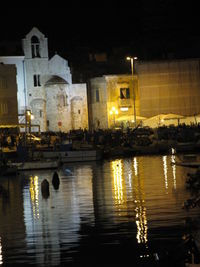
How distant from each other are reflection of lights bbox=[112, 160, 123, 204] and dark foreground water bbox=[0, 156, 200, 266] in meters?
0.04

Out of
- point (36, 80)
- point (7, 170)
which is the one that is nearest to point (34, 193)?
point (7, 170)

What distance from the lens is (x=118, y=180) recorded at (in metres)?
39.2

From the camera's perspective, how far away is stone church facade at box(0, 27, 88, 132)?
7744cm

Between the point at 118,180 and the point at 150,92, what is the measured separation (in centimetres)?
4034

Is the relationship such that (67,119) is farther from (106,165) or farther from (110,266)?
(110,266)

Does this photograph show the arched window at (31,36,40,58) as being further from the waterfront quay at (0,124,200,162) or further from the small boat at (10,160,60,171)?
the small boat at (10,160,60,171)

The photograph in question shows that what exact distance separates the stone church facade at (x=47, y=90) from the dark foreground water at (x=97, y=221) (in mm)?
36076

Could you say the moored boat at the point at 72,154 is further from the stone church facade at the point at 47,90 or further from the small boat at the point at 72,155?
the stone church facade at the point at 47,90

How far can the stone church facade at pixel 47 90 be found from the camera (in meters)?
77.4

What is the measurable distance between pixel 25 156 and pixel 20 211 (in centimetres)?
2107

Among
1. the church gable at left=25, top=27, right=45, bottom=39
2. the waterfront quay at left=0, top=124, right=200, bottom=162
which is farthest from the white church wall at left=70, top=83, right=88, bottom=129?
the waterfront quay at left=0, top=124, right=200, bottom=162

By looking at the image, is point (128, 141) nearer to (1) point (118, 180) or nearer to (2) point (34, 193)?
(1) point (118, 180)

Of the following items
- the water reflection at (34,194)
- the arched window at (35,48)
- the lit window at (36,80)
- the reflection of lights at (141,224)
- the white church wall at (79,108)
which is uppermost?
the arched window at (35,48)

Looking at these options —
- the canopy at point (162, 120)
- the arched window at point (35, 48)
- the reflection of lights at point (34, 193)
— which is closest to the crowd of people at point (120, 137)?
the canopy at point (162, 120)
